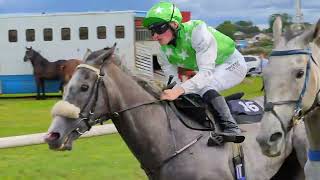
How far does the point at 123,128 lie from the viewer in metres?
5.48

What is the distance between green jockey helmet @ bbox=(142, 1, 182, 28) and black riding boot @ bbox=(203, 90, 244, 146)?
29.3 inches

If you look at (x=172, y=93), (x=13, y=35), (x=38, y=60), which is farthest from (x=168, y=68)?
(x=13, y=35)

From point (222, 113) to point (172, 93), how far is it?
49 cm

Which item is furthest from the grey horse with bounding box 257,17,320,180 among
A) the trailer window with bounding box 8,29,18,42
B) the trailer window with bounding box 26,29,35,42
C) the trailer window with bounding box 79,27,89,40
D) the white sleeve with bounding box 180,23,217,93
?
the trailer window with bounding box 8,29,18,42

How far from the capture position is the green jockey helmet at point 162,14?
18.5 ft

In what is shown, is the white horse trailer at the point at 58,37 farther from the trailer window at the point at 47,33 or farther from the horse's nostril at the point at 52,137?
the horse's nostril at the point at 52,137

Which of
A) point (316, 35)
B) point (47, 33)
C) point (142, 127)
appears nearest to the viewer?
point (316, 35)

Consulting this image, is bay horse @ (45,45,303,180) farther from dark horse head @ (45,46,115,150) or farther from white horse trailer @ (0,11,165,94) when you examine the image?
white horse trailer @ (0,11,165,94)

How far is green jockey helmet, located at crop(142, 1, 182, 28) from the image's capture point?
5.62 meters

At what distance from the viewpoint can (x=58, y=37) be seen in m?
28.2

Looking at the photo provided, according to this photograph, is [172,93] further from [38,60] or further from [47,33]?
[47,33]

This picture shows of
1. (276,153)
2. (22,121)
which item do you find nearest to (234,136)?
(276,153)

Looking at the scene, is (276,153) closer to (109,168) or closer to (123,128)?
(123,128)

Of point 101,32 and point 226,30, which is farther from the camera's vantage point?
point 101,32
